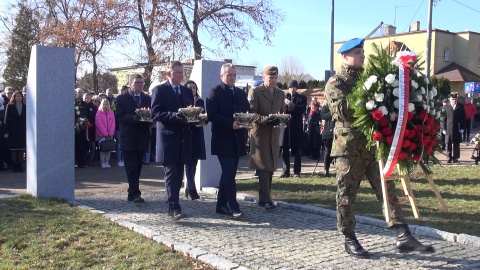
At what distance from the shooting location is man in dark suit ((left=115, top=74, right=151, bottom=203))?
8875 mm

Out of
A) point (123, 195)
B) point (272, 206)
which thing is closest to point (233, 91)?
point (272, 206)

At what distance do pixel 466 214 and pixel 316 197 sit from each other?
8.13ft

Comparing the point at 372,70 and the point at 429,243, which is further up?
the point at 372,70

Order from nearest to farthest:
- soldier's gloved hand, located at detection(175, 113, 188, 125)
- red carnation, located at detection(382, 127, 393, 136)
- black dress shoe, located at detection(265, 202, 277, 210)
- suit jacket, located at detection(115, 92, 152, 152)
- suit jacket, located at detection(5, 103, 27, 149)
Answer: red carnation, located at detection(382, 127, 393, 136) < soldier's gloved hand, located at detection(175, 113, 188, 125) < black dress shoe, located at detection(265, 202, 277, 210) < suit jacket, located at detection(115, 92, 152, 152) < suit jacket, located at detection(5, 103, 27, 149)

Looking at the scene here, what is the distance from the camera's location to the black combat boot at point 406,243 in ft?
18.4

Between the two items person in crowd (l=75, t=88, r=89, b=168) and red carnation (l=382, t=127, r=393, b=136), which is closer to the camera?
red carnation (l=382, t=127, r=393, b=136)

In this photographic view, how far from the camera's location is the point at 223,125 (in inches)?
297

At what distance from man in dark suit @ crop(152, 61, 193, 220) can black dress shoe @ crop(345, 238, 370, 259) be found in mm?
2586

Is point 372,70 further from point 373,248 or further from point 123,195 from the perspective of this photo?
point 123,195

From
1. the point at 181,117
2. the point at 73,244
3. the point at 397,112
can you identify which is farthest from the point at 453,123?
the point at 73,244

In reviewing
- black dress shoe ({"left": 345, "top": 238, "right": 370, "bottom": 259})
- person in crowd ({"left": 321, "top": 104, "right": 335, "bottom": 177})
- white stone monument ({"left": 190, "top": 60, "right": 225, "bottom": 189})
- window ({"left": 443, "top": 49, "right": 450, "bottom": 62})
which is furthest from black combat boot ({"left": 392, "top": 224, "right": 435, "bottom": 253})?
window ({"left": 443, "top": 49, "right": 450, "bottom": 62})

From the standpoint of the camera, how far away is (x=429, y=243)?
20.7 ft

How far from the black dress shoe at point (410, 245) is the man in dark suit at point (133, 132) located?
15.3 feet

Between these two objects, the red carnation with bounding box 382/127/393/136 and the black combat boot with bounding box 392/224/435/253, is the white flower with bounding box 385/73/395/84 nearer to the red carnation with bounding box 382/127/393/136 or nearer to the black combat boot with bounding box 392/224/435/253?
the red carnation with bounding box 382/127/393/136
